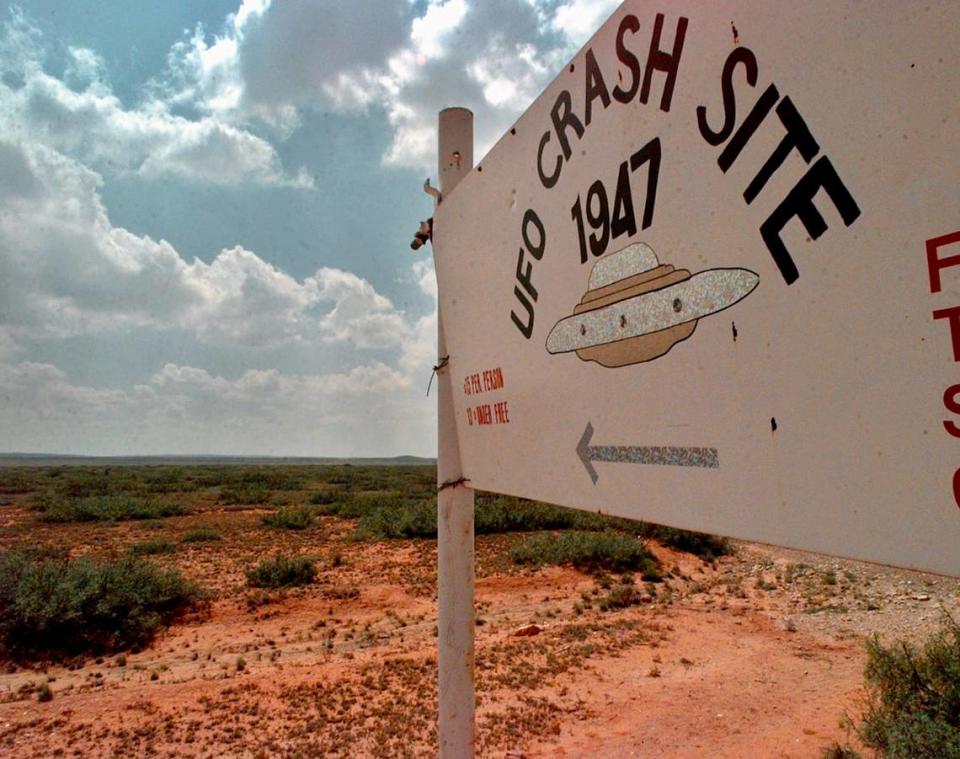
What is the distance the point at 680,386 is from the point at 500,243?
1005 millimetres

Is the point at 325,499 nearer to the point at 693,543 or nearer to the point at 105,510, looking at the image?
the point at 105,510

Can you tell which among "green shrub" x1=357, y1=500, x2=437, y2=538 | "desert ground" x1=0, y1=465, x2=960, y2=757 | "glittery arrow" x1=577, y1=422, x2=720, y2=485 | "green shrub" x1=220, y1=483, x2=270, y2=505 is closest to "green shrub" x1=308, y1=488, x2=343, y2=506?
"green shrub" x1=220, y1=483, x2=270, y2=505

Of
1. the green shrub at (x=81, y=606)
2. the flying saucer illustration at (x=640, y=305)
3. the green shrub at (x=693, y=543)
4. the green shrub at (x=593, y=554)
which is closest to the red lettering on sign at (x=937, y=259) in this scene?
the flying saucer illustration at (x=640, y=305)

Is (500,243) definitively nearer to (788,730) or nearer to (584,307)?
(584,307)

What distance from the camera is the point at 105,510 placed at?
2444cm

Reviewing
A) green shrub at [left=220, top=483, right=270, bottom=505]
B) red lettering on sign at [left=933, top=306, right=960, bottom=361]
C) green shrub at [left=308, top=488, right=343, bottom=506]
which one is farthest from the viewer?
green shrub at [left=220, top=483, right=270, bottom=505]

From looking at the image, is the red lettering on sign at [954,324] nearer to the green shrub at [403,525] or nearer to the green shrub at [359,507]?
the green shrub at [403,525]

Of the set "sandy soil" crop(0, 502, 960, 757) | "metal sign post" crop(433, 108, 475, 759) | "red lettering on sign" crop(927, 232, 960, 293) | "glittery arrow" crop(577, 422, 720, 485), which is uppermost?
"red lettering on sign" crop(927, 232, 960, 293)

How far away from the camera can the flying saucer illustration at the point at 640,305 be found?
1175 millimetres

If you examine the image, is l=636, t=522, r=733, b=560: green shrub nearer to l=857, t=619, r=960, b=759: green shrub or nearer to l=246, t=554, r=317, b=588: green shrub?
l=246, t=554, r=317, b=588: green shrub

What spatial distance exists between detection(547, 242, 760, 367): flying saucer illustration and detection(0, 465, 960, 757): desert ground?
4.85m

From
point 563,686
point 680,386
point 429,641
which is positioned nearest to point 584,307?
point 680,386

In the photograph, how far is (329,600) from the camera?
11.7m

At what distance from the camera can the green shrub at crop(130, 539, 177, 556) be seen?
16.4m
